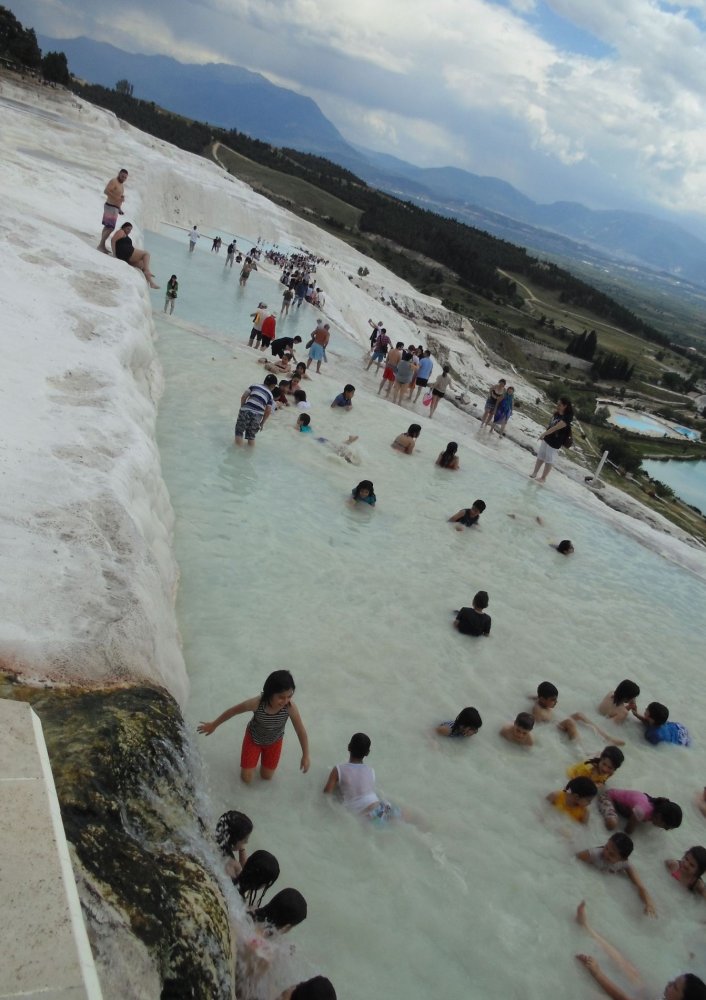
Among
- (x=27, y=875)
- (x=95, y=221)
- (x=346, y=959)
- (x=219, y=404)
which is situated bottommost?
(x=346, y=959)

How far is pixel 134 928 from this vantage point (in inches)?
120

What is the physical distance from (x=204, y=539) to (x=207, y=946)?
5616 mm

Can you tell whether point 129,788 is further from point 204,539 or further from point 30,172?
point 30,172

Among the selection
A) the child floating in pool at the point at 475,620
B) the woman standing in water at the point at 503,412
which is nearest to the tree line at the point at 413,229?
the woman standing in water at the point at 503,412

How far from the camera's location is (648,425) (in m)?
74.8

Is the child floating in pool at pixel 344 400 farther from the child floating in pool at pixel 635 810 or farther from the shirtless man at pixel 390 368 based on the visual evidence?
the child floating in pool at pixel 635 810

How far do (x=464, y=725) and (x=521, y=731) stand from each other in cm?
77

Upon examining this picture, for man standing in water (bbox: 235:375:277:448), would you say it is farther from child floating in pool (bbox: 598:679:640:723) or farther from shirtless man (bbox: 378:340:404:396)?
shirtless man (bbox: 378:340:404:396)

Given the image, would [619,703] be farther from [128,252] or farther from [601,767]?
[128,252]

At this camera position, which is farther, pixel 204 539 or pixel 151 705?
pixel 204 539

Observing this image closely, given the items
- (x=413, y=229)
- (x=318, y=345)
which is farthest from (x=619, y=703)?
(x=413, y=229)

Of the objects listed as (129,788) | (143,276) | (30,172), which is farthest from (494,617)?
(30,172)

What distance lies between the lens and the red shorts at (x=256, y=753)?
5270 millimetres

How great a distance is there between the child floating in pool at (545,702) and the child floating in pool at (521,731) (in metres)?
0.43
